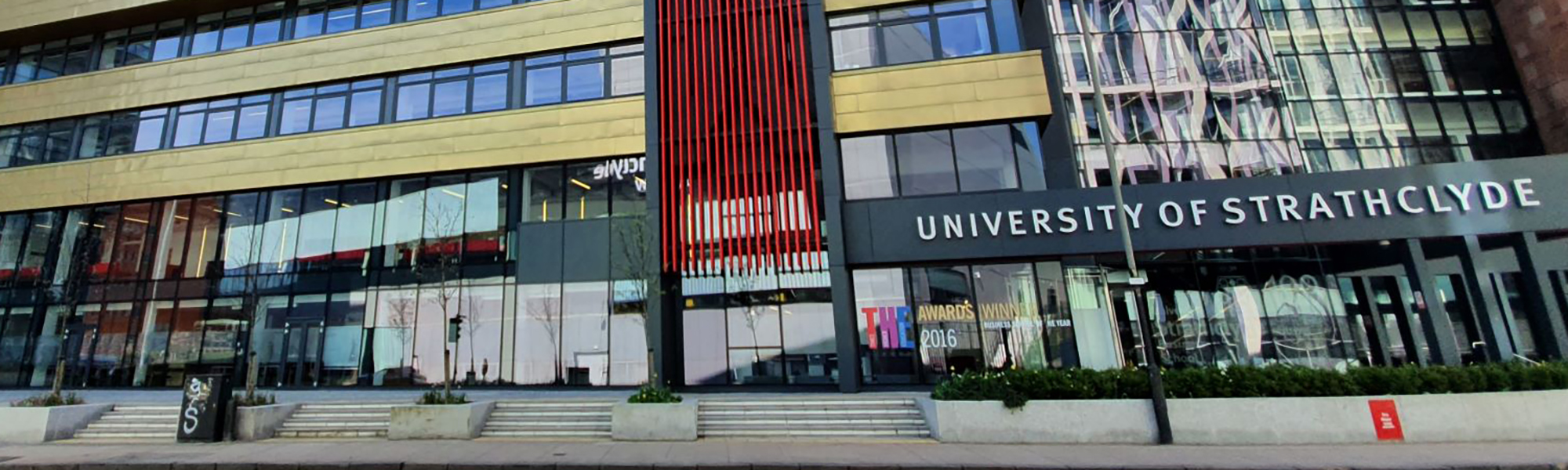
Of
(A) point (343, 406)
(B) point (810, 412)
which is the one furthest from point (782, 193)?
(A) point (343, 406)

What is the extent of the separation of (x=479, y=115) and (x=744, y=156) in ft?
30.7

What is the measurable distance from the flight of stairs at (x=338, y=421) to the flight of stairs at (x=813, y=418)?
7.13m

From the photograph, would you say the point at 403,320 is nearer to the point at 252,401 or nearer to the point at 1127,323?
the point at 252,401

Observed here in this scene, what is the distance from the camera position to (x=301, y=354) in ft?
67.7

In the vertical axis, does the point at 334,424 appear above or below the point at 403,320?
below

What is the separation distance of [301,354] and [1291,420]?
1051 inches

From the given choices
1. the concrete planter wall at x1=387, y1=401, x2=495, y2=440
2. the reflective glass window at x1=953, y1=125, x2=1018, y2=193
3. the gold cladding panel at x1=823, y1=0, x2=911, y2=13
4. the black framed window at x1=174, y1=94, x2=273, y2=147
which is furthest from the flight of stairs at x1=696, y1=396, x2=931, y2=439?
the black framed window at x1=174, y1=94, x2=273, y2=147

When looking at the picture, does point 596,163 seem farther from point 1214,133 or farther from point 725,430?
point 1214,133

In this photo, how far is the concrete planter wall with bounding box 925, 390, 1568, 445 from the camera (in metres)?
11.3

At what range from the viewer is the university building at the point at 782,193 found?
677 inches

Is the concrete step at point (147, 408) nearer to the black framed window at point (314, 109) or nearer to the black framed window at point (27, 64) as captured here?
the black framed window at point (314, 109)

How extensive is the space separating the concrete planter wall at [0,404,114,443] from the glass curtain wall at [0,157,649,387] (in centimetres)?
525

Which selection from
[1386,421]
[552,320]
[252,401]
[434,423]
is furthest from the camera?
[552,320]

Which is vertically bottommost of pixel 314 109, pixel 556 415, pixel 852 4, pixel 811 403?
pixel 811 403
